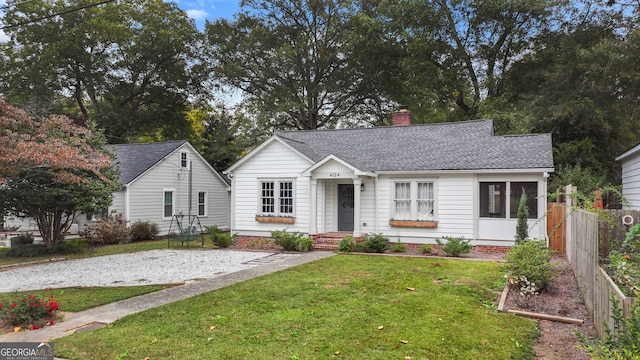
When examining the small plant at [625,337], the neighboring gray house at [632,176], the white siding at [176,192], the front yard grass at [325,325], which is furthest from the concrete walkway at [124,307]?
the neighboring gray house at [632,176]

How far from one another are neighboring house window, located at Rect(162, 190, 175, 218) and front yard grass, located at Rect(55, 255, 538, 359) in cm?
1413

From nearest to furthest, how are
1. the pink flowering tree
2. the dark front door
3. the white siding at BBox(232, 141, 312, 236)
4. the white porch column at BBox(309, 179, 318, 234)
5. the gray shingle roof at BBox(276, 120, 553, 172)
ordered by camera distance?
1. the pink flowering tree
2. the gray shingle roof at BBox(276, 120, 553, 172)
3. the white porch column at BBox(309, 179, 318, 234)
4. the white siding at BBox(232, 141, 312, 236)
5. the dark front door

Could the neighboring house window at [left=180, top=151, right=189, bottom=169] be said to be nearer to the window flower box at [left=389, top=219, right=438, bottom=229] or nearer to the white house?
the white house

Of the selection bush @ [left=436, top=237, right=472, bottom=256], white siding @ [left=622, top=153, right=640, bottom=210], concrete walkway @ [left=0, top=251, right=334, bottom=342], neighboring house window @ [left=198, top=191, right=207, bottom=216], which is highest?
white siding @ [left=622, top=153, right=640, bottom=210]

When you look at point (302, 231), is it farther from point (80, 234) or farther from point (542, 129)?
point (542, 129)

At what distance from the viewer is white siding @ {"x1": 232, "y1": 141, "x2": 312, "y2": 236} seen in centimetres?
1639

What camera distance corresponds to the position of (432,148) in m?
16.3

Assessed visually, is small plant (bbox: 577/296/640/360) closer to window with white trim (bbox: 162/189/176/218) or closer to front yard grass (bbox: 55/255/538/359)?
front yard grass (bbox: 55/255/538/359)

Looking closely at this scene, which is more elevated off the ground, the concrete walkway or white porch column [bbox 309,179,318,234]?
white porch column [bbox 309,179,318,234]

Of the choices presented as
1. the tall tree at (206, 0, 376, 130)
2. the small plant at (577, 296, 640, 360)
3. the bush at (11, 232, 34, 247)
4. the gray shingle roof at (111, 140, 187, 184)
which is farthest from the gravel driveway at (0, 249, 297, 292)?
the tall tree at (206, 0, 376, 130)

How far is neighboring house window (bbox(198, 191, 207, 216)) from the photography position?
23.7 meters

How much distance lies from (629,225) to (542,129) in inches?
784

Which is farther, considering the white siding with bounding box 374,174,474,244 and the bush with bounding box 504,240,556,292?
the white siding with bounding box 374,174,474,244

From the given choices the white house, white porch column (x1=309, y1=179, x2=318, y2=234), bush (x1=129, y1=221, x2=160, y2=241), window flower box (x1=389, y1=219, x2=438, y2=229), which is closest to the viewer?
the white house
